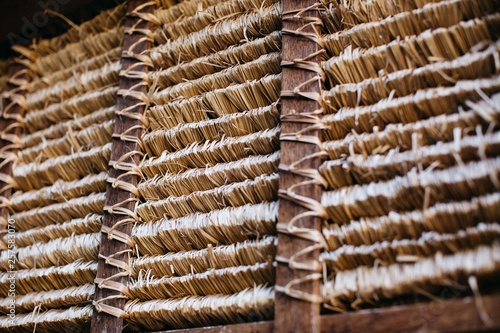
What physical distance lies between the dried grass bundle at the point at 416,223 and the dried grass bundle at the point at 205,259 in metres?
0.15

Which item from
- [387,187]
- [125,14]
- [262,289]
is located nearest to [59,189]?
[125,14]

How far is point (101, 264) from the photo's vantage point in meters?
1.31

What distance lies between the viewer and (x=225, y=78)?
1348 mm

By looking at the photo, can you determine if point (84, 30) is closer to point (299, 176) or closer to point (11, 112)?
point (11, 112)

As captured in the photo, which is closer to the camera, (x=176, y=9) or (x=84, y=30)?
(x=176, y=9)

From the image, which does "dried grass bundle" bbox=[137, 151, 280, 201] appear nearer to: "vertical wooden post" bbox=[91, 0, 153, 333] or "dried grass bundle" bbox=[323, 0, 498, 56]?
"vertical wooden post" bbox=[91, 0, 153, 333]

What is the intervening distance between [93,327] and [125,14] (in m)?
0.89

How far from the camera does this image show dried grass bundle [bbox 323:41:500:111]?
1003 millimetres

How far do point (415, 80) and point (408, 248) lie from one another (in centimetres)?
33

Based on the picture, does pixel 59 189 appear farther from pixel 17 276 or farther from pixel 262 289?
pixel 262 289

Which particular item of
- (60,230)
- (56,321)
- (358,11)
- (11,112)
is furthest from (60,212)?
(358,11)

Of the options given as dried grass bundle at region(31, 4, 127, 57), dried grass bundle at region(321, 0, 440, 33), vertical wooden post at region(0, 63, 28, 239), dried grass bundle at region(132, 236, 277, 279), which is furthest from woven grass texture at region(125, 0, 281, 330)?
vertical wooden post at region(0, 63, 28, 239)

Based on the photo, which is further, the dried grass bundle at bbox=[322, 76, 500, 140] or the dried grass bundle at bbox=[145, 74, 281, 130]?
the dried grass bundle at bbox=[145, 74, 281, 130]

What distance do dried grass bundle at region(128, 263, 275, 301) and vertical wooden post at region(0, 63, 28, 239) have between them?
2.05 feet
